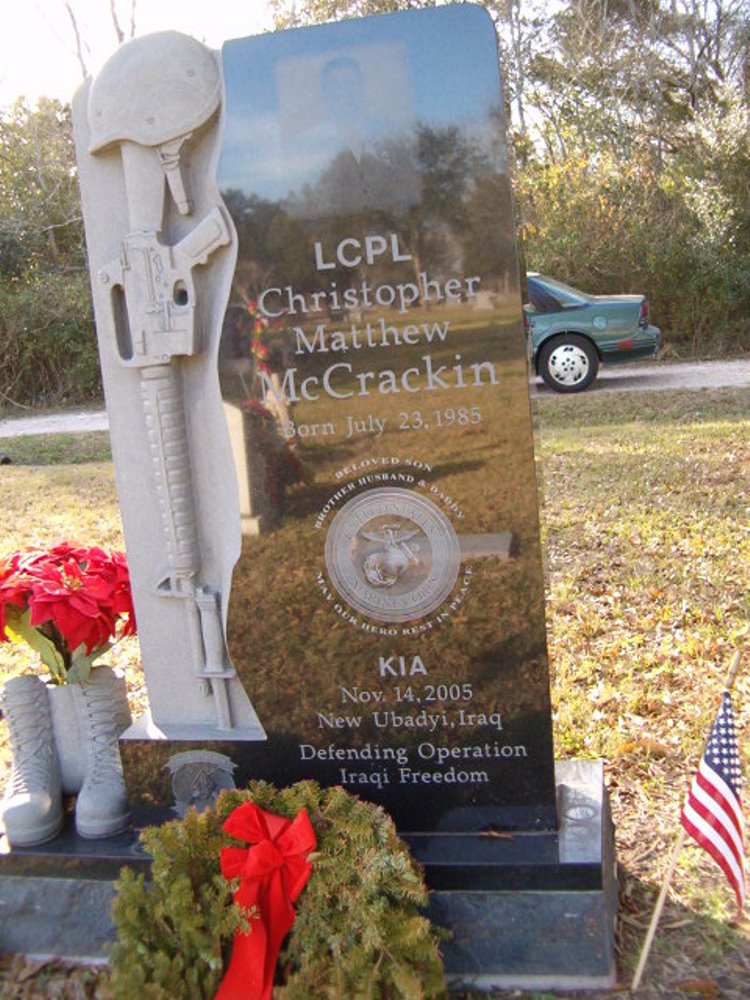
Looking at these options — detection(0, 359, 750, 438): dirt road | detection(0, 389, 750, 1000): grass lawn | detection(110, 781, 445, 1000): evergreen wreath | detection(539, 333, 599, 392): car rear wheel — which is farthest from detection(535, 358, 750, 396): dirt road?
detection(110, 781, 445, 1000): evergreen wreath

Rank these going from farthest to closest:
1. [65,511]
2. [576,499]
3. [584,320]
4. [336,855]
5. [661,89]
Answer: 1. [661,89]
2. [584,320]
3. [65,511]
4. [576,499]
5. [336,855]

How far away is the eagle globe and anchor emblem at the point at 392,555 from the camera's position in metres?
2.68

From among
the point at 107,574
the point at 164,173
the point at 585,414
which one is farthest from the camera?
the point at 585,414

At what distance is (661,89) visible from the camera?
21609mm

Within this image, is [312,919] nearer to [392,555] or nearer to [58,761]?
[392,555]

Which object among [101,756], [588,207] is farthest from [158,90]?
[588,207]

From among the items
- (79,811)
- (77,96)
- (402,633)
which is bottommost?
(79,811)

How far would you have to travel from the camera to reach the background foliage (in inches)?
639

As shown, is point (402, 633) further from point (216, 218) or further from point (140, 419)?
point (216, 218)

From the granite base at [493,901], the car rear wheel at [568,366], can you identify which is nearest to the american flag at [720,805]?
the granite base at [493,901]

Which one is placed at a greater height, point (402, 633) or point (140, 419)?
point (140, 419)

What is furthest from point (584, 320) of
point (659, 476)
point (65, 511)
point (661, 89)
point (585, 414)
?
point (661, 89)

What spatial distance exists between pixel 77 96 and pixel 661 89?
21.2 metres

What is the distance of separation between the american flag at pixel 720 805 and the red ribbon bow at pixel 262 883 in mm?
878
